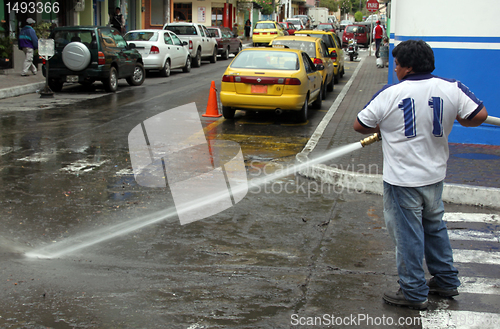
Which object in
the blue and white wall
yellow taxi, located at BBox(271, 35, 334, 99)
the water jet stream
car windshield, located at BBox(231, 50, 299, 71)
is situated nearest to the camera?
the water jet stream

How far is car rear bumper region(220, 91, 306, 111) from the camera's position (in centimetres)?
1150

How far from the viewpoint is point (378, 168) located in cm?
785

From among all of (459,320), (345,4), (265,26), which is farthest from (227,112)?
(345,4)

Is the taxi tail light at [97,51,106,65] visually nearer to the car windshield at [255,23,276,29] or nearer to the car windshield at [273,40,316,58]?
the car windshield at [273,40,316,58]

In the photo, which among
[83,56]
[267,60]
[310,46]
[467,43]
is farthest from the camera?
[310,46]

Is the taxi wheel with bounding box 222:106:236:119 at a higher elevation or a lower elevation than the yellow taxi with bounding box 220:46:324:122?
lower

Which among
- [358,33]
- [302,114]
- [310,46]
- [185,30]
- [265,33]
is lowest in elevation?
[302,114]

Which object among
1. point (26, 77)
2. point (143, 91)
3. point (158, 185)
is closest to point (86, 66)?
point (143, 91)

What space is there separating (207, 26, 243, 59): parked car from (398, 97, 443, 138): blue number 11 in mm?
26250

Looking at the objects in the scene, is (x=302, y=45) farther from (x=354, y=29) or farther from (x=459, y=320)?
(x=354, y=29)

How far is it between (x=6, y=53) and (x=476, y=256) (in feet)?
60.3

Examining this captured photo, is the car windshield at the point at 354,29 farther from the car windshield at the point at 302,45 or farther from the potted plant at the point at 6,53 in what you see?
the potted plant at the point at 6,53

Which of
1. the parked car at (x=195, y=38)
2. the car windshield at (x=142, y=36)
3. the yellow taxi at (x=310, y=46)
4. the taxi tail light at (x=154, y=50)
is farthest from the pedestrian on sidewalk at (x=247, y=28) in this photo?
the yellow taxi at (x=310, y=46)

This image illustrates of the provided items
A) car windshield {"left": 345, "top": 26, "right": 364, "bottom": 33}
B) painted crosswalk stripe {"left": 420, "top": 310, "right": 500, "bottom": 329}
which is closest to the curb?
painted crosswalk stripe {"left": 420, "top": 310, "right": 500, "bottom": 329}
